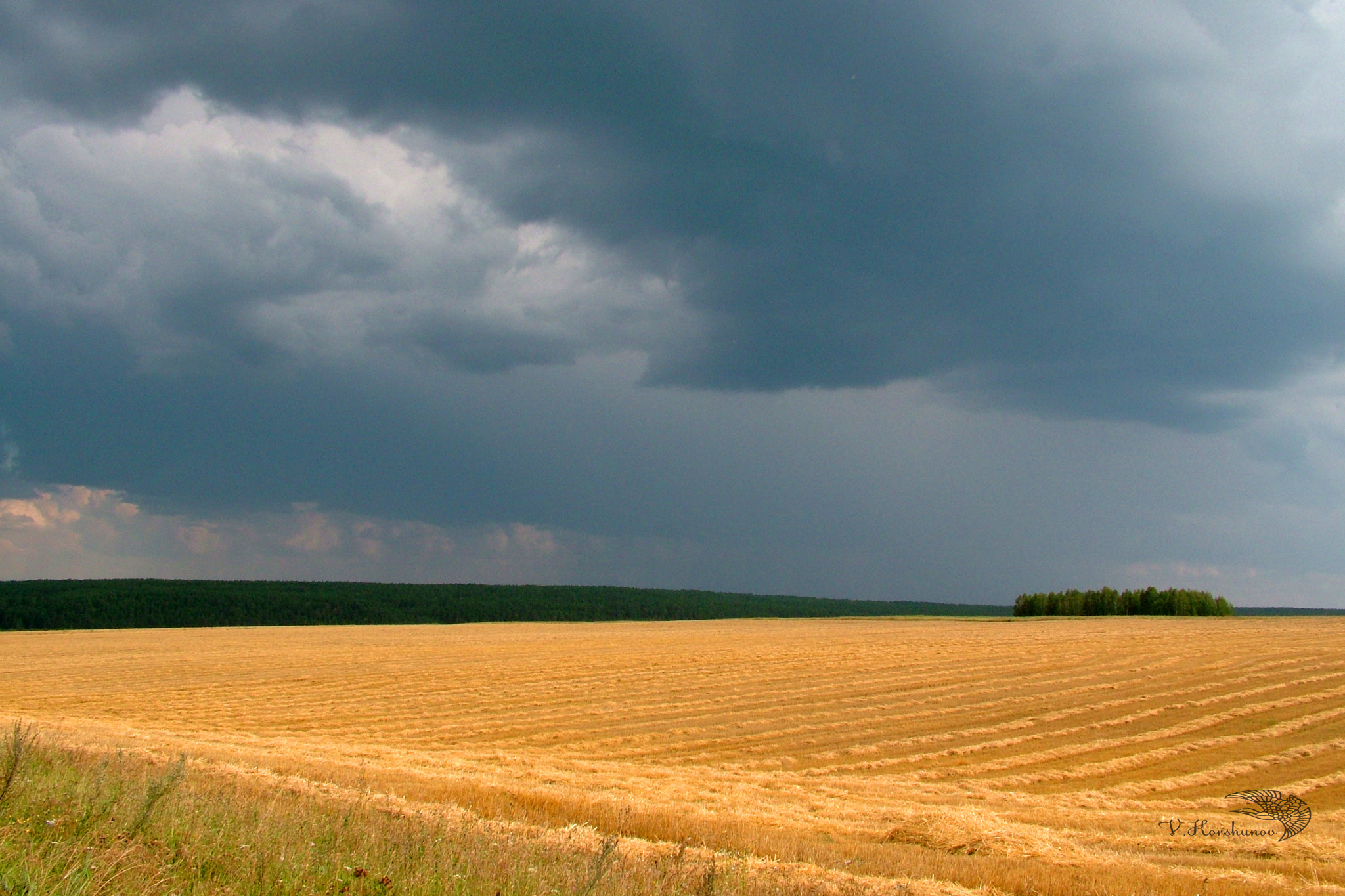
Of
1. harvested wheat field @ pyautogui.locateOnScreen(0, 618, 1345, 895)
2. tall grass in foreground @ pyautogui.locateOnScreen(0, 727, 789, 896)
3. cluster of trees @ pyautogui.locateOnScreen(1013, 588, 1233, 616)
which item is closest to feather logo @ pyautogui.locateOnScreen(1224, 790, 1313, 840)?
harvested wheat field @ pyautogui.locateOnScreen(0, 618, 1345, 895)

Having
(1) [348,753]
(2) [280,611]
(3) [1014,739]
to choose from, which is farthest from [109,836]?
(2) [280,611]

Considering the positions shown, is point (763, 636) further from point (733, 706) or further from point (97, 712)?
point (97, 712)

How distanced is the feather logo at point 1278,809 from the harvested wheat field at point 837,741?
30 cm

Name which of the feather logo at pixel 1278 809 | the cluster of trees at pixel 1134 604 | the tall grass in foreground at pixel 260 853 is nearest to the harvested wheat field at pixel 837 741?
the feather logo at pixel 1278 809

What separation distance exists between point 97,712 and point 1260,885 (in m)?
37.6

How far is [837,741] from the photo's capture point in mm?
25031

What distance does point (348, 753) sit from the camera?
823 inches

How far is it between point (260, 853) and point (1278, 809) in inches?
701

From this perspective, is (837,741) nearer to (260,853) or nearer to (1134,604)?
(260,853)

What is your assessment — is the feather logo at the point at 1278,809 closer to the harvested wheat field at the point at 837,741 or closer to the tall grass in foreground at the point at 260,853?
the harvested wheat field at the point at 837,741

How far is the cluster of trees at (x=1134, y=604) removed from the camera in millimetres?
144000

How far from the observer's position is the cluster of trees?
144000 millimetres

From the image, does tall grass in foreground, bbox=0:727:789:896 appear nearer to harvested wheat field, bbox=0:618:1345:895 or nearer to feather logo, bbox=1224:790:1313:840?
harvested wheat field, bbox=0:618:1345:895

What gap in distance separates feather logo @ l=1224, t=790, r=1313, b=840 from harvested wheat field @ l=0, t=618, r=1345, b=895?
297 mm
